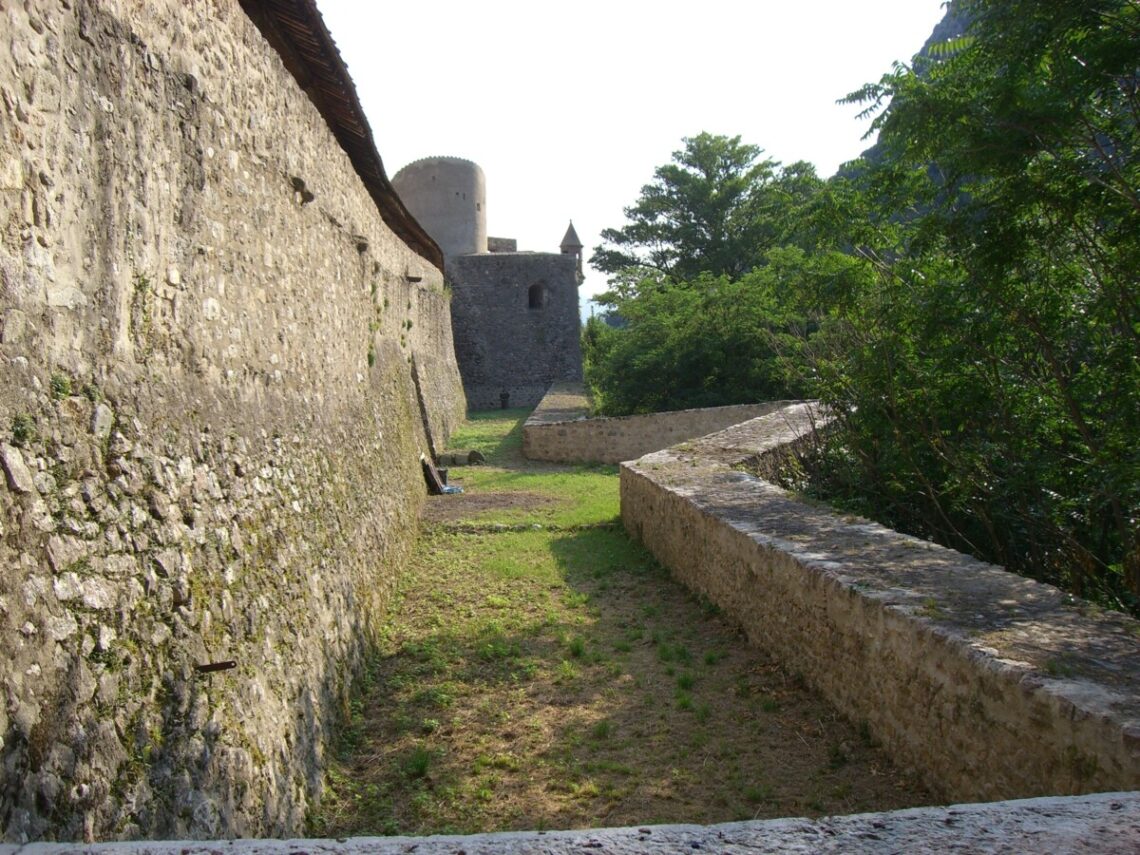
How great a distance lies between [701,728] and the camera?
4617 millimetres

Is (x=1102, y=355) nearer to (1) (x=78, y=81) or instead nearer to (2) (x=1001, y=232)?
(2) (x=1001, y=232)

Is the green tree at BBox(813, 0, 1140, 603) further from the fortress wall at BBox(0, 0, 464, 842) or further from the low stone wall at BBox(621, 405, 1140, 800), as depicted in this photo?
the fortress wall at BBox(0, 0, 464, 842)

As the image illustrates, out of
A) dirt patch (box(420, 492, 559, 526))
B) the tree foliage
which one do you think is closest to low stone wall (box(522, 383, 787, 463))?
dirt patch (box(420, 492, 559, 526))

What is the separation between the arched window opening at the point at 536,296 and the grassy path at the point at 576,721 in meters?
23.5

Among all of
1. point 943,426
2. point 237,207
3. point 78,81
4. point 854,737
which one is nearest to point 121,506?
point 78,81

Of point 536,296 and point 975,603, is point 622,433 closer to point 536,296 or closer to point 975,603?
point 975,603

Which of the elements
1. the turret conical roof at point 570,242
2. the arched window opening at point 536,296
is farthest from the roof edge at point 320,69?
the turret conical roof at point 570,242

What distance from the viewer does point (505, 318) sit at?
30594 mm

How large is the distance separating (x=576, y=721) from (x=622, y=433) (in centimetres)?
1107

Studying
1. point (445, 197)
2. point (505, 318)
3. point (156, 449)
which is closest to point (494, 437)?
point (505, 318)

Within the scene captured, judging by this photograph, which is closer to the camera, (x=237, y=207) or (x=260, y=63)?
(x=237, y=207)

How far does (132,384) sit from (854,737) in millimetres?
3491

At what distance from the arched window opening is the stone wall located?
0.03m

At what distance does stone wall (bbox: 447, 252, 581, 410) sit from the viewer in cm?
3039
